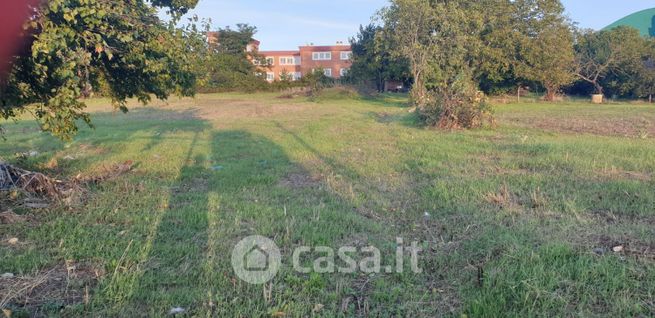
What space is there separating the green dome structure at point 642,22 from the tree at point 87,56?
39.7m

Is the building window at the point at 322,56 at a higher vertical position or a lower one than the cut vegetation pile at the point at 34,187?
higher

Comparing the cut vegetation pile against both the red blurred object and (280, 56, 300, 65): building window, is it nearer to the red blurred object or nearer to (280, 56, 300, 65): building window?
the red blurred object

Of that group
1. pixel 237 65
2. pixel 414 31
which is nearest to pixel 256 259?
pixel 414 31

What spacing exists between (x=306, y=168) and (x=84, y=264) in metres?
4.98

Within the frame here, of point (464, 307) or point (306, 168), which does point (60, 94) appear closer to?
point (306, 168)

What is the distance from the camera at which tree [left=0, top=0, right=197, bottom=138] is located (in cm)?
488

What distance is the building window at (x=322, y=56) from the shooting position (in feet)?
227

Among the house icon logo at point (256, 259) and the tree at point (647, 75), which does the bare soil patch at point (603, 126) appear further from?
the tree at point (647, 75)

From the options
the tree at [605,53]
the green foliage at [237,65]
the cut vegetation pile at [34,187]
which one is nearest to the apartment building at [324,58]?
the green foliage at [237,65]

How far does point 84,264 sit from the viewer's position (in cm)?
385

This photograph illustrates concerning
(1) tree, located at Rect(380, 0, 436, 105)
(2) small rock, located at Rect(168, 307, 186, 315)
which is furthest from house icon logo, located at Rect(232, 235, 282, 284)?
(1) tree, located at Rect(380, 0, 436, 105)

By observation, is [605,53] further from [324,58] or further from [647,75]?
[324,58]

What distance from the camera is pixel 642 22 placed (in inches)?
1471

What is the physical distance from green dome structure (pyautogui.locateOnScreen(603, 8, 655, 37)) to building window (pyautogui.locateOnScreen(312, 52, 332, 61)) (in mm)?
39085
